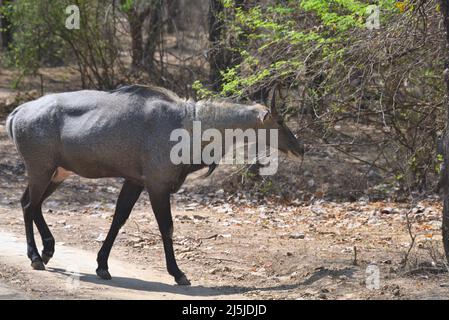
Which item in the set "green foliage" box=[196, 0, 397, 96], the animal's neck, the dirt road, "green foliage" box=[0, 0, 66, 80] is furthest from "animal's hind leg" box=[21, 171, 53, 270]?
"green foliage" box=[0, 0, 66, 80]

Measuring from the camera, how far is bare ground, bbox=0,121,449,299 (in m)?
8.43

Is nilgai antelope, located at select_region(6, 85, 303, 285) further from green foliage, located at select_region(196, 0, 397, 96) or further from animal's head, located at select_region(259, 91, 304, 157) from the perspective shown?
green foliage, located at select_region(196, 0, 397, 96)

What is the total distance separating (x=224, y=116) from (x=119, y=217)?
5.11 feet

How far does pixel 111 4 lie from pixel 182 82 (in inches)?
84.3

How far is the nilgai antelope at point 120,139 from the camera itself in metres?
8.88

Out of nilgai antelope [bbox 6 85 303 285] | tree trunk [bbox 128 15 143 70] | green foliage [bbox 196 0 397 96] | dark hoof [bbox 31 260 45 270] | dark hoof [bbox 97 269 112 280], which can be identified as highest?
tree trunk [bbox 128 15 143 70]

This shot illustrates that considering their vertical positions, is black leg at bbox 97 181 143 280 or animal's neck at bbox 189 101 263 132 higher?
animal's neck at bbox 189 101 263 132

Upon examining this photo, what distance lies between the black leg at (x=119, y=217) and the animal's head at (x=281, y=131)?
1.55 metres

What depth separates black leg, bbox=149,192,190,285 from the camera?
886 cm

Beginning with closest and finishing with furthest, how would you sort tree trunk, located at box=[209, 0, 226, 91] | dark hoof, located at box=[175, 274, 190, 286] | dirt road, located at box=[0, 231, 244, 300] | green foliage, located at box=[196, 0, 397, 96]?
dirt road, located at box=[0, 231, 244, 300] → dark hoof, located at box=[175, 274, 190, 286] → green foliage, located at box=[196, 0, 397, 96] → tree trunk, located at box=[209, 0, 226, 91]

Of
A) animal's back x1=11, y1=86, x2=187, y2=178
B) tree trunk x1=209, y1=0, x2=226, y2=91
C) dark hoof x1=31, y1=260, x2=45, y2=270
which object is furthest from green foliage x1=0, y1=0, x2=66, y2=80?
dark hoof x1=31, y1=260, x2=45, y2=270

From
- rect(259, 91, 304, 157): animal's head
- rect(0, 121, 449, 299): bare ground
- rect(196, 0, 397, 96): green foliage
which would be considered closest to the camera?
rect(0, 121, 449, 299): bare ground

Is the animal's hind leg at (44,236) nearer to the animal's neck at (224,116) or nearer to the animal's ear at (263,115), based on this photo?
the animal's neck at (224,116)

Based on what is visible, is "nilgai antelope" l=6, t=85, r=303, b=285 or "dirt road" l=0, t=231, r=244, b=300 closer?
"dirt road" l=0, t=231, r=244, b=300
